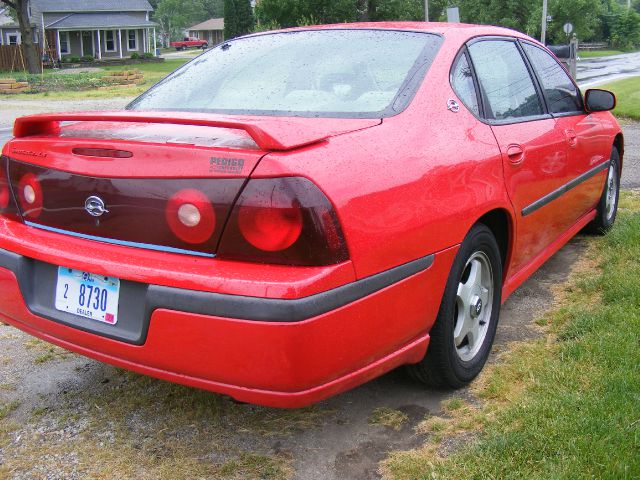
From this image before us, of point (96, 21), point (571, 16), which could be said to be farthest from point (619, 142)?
point (96, 21)

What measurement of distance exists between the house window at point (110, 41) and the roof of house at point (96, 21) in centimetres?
102

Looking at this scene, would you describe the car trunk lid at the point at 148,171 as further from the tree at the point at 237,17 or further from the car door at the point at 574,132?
the tree at the point at 237,17

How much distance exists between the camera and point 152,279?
7.34 feet

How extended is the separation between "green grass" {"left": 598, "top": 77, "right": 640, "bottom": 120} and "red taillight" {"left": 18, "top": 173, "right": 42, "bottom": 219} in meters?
13.0

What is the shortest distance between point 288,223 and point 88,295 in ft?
2.61

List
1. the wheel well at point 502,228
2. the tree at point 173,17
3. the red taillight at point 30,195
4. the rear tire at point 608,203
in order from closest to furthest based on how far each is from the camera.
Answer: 1. the red taillight at point 30,195
2. the wheel well at point 502,228
3. the rear tire at point 608,203
4. the tree at point 173,17

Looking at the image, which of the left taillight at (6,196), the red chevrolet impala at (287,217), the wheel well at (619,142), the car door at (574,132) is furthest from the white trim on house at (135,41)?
the left taillight at (6,196)

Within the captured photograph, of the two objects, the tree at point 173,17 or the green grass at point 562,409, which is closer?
the green grass at point 562,409

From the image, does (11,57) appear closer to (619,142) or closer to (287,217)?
(619,142)

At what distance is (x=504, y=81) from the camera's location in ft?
11.6

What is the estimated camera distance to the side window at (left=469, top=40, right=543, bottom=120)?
3293 millimetres

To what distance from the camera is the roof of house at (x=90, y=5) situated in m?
54.8

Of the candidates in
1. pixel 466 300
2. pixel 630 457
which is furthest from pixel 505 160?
pixel 630 457

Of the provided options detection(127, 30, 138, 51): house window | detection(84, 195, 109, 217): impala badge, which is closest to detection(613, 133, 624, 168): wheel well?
detection(84, 195, 109, 217): impala badge
